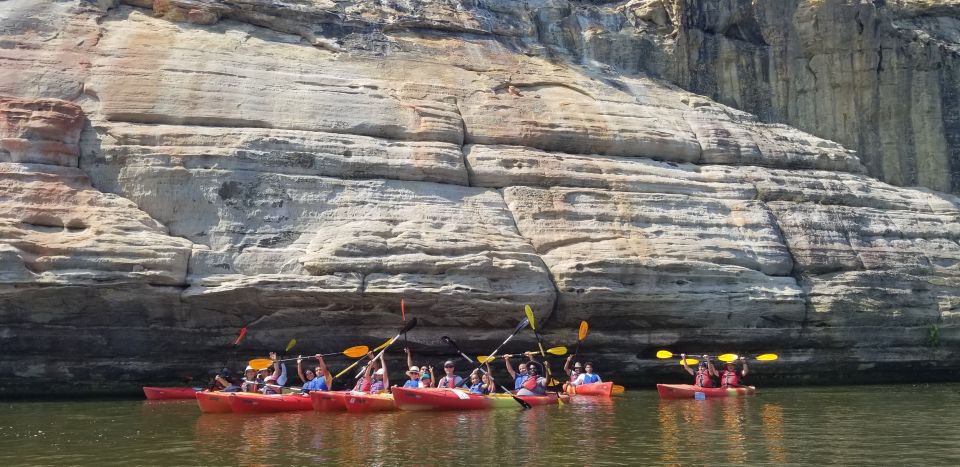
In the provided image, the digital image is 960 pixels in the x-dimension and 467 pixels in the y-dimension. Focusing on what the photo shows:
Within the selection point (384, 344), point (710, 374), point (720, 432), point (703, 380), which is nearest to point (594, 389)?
point (703, 380)

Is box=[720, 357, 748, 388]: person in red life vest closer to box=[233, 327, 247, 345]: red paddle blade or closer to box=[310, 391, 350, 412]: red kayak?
box=[310, 391, 350, 412]: red kayak

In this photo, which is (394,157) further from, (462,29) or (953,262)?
(953,262)

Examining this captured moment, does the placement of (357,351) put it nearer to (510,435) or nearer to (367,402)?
(367,402)

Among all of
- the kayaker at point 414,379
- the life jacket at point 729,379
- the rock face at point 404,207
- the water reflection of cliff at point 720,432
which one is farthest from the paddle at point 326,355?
the life jacket at point 729,379

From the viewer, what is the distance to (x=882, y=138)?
2402 cm

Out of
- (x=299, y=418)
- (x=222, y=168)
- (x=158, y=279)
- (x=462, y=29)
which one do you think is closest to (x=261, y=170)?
(x=222, y=168)

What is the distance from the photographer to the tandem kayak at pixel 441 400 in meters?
14.2

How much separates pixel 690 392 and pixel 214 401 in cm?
780

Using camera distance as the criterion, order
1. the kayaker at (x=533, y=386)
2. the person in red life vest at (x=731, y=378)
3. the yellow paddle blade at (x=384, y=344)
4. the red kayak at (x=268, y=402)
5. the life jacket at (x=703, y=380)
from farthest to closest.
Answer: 1. the person in red life vest at (x=731, y=378)
2. the life jacket at (x=703, y=380)
3. the kayaker at (x=533, y=386)
4. the yellow paddle blade at (x=384, y=344)
5. the red kayak at (x=268, y=402)

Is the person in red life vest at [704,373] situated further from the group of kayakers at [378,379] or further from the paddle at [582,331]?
the paddle at [582,331]

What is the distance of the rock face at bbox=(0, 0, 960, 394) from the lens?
611 inches

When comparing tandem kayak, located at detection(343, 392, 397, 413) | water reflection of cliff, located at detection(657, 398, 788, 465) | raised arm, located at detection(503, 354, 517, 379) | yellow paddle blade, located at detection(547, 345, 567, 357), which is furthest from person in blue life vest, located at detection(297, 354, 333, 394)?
water reflection of cliff, located at detection(657, 398, 788, 465)

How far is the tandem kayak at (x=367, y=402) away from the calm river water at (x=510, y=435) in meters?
0.35

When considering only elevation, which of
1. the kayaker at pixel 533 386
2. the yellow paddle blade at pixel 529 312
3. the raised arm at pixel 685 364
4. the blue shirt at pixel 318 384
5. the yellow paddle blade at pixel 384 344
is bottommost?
the raised arm at pixel 685 364
